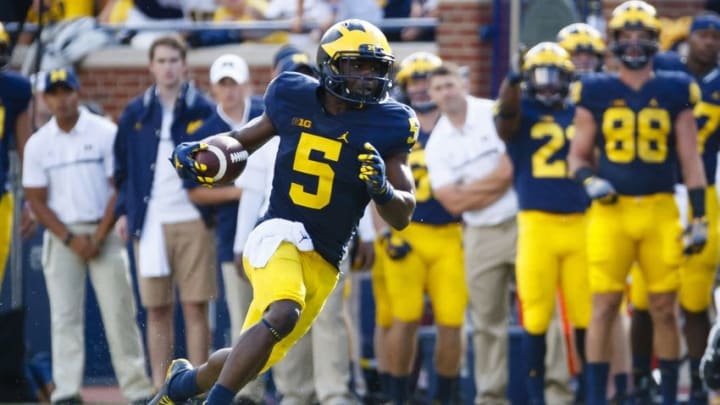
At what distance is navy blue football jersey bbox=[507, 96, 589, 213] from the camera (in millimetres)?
9594

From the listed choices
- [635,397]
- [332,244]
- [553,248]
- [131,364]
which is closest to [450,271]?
[553,248]

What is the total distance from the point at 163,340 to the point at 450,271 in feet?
5.42

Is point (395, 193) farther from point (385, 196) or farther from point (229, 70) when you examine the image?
point (229, 70)

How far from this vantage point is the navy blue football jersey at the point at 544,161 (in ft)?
31.5

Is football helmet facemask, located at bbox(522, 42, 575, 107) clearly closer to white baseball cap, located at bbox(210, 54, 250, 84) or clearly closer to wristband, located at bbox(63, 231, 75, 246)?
white baseball cap, located at bbox(210, 54, 250, 84)

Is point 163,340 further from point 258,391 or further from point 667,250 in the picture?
point 667,250

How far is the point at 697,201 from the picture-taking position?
9141 mm

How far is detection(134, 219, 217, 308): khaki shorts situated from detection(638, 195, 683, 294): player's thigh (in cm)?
240

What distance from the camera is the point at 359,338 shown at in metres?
10.7

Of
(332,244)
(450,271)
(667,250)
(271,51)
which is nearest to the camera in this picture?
(332,244)

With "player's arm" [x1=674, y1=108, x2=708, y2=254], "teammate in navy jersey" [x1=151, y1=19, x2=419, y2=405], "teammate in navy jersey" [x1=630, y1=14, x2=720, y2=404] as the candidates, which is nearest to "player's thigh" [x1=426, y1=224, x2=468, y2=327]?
"teammate in navy jersey" [x1=630, y1=14, x2=720, y2=404]

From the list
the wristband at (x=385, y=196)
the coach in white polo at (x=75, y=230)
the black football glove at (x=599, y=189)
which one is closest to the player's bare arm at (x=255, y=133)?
the wristband at (x=385, y=196)

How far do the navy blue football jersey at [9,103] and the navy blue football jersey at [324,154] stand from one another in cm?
326

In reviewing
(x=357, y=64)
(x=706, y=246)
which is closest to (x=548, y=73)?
(x=706, y=246)
